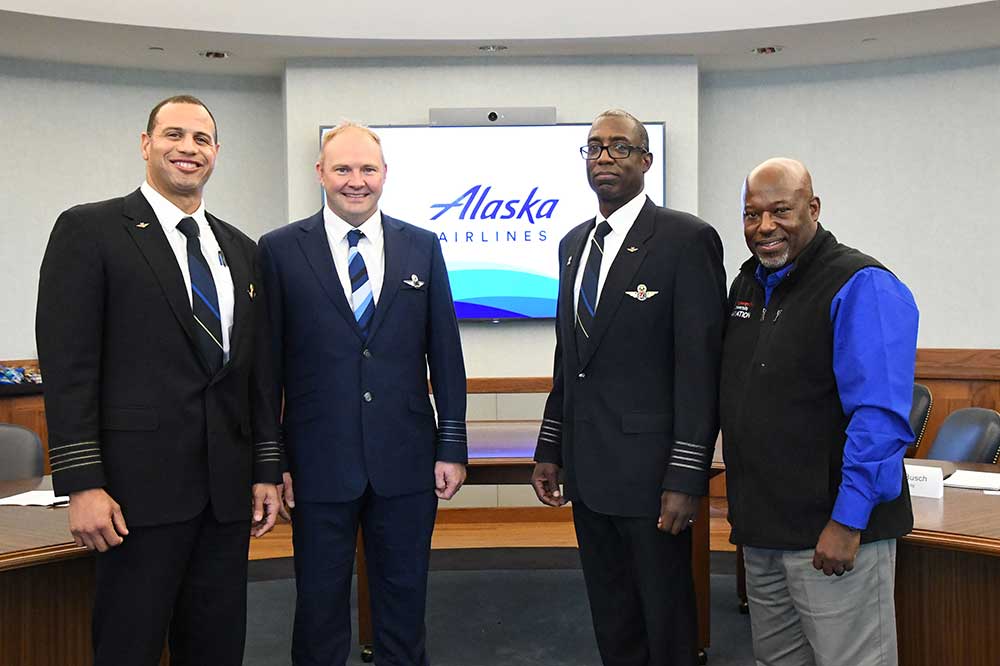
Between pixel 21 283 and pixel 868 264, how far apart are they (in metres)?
5.35

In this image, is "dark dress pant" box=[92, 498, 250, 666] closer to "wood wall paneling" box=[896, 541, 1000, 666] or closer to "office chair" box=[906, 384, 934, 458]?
"wood wall paneling" box=[896, 541, 1000, 666]

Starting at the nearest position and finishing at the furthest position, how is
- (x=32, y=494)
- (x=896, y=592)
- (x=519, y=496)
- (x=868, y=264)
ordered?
(x=868, y=264) < (x=896, y=592) < (x=32, y=494) < (x=519, y=496)

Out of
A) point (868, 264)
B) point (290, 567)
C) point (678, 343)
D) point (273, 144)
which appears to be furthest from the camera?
point (273, 144)

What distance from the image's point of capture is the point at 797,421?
7.41 ft

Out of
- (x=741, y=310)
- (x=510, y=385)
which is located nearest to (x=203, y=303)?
(x=741, y=310)

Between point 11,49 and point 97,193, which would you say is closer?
point 11,49

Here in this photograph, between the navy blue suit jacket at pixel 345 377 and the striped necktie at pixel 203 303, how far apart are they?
0.28 m

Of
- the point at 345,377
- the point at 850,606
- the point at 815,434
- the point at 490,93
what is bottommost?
the point at 850,606

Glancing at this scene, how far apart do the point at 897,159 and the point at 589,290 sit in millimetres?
4490

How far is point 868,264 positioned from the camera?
7.30 ft

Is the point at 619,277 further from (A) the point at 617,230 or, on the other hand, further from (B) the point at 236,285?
(B) the point at 236,285

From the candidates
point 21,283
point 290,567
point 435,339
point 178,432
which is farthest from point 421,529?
point 21,283

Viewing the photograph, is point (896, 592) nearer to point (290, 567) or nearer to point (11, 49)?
point (290, 567)

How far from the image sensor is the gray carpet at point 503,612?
153 inches
